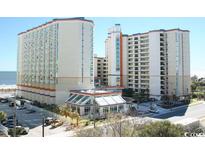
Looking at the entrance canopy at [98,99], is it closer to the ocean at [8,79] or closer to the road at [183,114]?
the road at [183,114]

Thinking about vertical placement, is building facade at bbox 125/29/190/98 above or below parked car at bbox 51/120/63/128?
above

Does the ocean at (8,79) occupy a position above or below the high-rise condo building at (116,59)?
below

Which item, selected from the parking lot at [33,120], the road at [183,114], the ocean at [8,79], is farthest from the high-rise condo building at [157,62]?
the ocean at [8,79]

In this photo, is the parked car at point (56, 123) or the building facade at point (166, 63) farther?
the building facade at point (166, 63)

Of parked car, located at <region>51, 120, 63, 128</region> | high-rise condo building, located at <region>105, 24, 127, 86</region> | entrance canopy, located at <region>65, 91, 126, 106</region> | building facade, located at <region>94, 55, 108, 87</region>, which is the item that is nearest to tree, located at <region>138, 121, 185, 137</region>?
parked car, located at <region>51, 120, 63, 128</region>

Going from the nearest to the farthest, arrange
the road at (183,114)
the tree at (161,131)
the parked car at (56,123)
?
the tree at (161,131)
the parked car at (56,123)
the road at (183,114)

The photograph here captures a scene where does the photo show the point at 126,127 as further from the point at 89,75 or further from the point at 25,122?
the point at 89,75

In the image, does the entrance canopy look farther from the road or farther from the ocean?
the ocean

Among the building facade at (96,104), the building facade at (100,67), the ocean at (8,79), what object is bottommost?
the building facade at (96,104)
